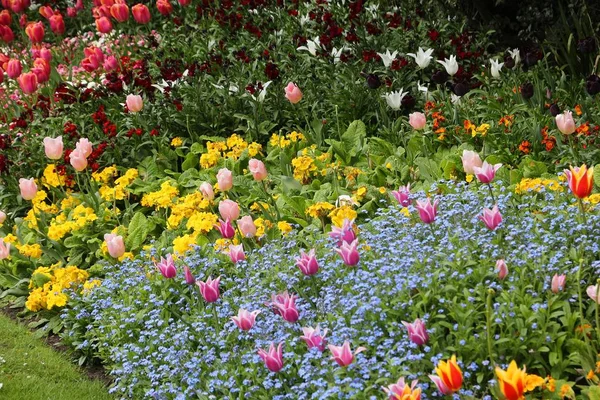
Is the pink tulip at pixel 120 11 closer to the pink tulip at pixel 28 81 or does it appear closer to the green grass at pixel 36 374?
the pink tulip at pixel 28 81

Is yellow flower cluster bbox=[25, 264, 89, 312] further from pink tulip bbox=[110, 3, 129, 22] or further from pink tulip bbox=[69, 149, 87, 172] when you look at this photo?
pink tulip bbox=[110, 3, 129, 22]

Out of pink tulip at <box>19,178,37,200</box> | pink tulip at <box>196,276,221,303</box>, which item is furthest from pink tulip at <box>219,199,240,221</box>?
pink tulip at <box>19,178,37,200</box>

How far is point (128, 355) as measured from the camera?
165 inches

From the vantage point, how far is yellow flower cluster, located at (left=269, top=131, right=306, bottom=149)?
→ 20.0 feet

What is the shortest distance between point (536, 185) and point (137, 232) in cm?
232

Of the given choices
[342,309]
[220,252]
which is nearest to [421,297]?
[342,309]

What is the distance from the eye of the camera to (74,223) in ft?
18.2

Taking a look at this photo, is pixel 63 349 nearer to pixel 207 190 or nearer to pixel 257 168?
pixel 207 190

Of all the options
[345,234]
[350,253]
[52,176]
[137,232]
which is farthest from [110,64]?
[350,253]

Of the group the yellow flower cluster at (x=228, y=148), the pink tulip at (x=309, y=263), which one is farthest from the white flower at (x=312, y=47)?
the pink tulip at (x=309, y=263)

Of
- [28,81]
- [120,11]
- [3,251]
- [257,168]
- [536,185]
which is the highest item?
[536,185]

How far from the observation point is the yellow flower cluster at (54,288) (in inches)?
192

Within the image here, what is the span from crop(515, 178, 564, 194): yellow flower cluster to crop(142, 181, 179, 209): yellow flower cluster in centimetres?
213

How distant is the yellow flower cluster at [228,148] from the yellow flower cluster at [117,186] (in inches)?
18.4
